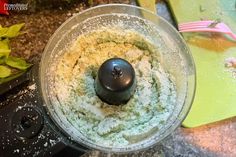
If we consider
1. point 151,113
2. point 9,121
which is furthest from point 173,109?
point 9,121

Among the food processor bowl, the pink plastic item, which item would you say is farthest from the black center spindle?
the pink plastic item

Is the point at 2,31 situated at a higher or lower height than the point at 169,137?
higher

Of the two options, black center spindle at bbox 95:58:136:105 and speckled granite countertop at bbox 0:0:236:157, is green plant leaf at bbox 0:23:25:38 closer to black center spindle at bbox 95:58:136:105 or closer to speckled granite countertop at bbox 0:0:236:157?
speckled granite countertop at bbox 0:0:236:157

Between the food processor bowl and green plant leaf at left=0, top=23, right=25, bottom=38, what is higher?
green plant leaf at left=0, top=23, right=25, bottom=38

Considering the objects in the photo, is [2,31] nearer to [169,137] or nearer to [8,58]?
[8,58]

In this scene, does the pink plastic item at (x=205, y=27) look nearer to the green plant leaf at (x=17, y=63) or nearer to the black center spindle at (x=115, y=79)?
the black center spindle at (x=115, y=79)

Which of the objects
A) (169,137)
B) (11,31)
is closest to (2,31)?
(11,31)
